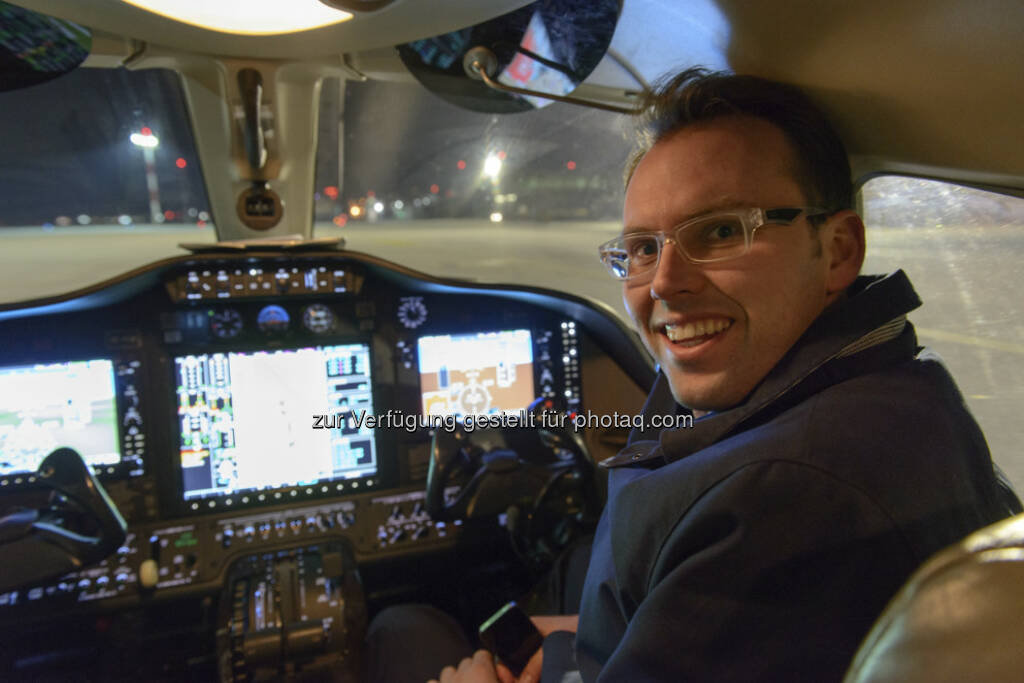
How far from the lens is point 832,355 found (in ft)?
2.47

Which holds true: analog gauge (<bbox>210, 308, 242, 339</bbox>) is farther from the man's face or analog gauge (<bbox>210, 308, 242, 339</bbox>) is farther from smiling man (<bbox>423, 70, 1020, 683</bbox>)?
the man's face

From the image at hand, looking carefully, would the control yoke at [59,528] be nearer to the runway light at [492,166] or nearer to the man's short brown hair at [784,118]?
the man's short brown hair at [784,118]

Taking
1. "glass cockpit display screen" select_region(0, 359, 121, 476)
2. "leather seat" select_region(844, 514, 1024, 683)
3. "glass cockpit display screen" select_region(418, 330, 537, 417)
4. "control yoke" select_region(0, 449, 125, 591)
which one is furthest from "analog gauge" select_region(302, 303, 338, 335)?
"leather seat" select_region(844, 514, 1024, 683)

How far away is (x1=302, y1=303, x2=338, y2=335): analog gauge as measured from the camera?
1.91 metres

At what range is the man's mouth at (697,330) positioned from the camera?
870 millimetres

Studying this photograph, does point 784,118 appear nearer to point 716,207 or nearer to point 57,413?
point 716,207

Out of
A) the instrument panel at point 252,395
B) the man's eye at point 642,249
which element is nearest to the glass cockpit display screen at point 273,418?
the instrument panel at point 252,395

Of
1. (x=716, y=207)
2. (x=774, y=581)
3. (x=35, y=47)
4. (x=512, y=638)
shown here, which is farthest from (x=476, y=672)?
(x=35, y=47)

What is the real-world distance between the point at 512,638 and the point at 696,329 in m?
0.73

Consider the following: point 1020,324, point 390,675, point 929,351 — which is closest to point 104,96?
point 390,675

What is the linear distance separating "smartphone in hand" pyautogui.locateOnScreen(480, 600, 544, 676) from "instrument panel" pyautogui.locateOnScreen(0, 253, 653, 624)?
765 mm

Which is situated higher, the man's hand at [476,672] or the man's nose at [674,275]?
the man's nose at [674,275]

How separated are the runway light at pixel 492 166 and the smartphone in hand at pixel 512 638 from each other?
79.9 inches

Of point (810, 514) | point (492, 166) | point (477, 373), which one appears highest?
point (492, 166)
